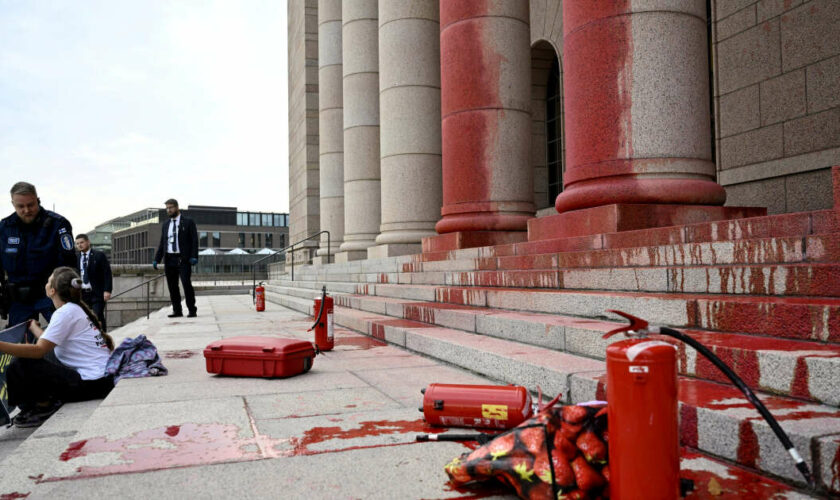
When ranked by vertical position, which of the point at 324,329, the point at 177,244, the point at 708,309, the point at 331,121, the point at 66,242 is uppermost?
the point at 331,121

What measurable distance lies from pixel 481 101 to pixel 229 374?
20.4 feet

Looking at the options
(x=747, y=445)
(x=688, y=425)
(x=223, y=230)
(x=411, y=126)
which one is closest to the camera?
(x=747, y=445)

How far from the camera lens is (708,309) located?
4211mm

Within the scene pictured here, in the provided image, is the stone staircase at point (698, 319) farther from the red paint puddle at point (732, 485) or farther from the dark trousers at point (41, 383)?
the dark trousers at point (41, 383)

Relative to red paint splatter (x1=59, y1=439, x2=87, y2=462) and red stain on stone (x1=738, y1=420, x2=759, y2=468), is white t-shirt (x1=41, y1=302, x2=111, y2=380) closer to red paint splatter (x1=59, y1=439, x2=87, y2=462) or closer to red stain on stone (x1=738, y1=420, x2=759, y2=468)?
red paint splatter (x1=59, y1=439, x2=87, y2=462)

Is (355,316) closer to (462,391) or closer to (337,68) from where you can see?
(462,391)

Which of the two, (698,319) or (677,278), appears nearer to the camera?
(698,319)

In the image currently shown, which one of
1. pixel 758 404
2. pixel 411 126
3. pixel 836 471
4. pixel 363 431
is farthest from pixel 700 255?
pixel 411 126

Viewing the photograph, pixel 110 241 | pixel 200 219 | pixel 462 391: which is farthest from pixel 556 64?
pixel 110 241

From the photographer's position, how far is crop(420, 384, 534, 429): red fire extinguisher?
3.68 metres

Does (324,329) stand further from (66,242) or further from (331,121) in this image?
(331,121)

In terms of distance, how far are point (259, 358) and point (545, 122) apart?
11.9 m

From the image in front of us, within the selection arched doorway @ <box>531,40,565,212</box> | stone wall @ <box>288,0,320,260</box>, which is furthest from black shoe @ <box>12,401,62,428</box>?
stone wall @ <box>288,0,320,260</box>

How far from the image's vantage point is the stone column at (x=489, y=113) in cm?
1038
